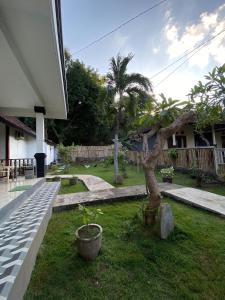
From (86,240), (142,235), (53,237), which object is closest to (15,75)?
(53,237)

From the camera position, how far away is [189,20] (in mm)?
7129

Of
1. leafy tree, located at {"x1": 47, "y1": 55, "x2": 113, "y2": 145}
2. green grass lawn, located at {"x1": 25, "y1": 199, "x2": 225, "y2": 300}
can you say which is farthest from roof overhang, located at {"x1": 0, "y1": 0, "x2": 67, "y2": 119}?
leafy tree, located at {"x1": 47, "y1": 55, "x2": 113, "y2": 145}

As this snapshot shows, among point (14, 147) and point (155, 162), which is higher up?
point (14, 147)

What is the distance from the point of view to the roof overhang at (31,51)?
2.61m

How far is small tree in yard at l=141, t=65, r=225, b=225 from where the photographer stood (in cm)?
298

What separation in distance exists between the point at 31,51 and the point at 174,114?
2880 mm

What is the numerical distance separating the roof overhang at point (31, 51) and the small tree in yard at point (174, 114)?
206cm

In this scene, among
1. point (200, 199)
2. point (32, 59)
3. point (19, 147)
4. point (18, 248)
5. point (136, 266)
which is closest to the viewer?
point (18, 248)

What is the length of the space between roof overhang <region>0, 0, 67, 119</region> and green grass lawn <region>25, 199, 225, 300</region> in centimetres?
328

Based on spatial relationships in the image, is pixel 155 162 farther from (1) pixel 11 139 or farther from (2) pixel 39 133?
(1) pixel 11 139

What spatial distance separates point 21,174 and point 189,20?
9.21 meters

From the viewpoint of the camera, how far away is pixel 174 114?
3.14 metres

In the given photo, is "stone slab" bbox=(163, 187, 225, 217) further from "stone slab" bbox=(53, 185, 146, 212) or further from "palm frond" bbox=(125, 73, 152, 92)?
"palm frond" bbox=(125, 73, 152, 92)

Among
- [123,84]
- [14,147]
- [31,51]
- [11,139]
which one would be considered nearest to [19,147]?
[14,147]
